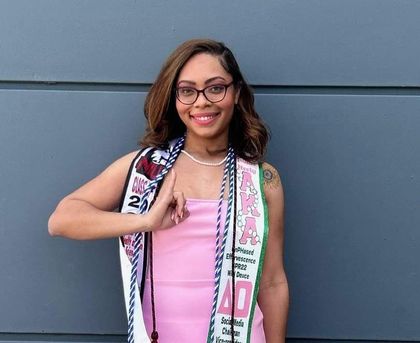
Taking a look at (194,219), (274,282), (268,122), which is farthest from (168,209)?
(268,122)

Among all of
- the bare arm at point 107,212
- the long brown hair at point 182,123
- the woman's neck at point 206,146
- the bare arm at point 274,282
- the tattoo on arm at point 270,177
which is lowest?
the bare arm at point 274,282

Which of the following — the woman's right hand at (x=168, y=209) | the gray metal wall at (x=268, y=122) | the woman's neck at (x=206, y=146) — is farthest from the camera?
the gray metal wall at (x=268, y=122)

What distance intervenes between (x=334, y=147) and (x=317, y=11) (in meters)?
0.44

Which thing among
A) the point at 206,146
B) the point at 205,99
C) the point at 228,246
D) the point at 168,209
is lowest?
the point at 228,246

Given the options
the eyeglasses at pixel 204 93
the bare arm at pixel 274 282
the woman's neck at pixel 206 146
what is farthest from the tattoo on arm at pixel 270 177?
the eyeglasses at pixel 204 93

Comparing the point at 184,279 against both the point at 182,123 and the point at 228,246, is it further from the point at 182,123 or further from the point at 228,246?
the point at 182,123

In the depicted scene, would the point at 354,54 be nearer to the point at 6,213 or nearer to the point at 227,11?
the point at 227,11

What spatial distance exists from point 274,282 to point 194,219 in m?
0.34

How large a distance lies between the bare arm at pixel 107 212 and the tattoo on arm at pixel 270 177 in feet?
1.00

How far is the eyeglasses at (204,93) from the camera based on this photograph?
2041mm

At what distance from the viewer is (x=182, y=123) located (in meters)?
2.22

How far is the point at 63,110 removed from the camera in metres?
2.38

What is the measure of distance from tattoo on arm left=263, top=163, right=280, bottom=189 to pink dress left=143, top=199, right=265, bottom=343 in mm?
220

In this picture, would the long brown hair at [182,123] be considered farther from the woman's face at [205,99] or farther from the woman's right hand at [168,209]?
the woman's right hand at [168,209]
